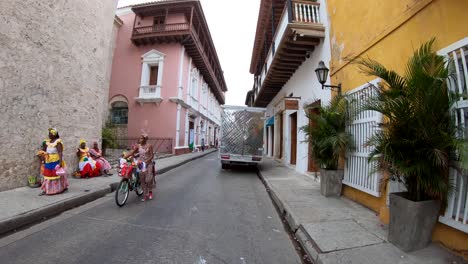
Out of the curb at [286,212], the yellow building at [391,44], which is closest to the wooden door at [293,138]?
the yellow building at [391,44]

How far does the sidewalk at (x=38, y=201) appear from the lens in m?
4.06

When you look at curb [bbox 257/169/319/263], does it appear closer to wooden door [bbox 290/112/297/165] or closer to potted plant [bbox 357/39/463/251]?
potted plant [bbox 357/39/463/251]

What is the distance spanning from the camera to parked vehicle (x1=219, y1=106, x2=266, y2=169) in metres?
11.5

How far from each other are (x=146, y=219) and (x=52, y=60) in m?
5.42

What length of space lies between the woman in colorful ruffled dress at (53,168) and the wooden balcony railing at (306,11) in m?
7.53

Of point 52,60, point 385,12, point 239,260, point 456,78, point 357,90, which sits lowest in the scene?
point 239,260

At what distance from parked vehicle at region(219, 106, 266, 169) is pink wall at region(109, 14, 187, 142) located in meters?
8.04

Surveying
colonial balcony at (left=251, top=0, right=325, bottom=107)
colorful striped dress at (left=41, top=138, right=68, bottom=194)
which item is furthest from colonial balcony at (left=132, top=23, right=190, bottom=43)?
colorful striped dress at (left=41, top=138, right=68, bottom=194)

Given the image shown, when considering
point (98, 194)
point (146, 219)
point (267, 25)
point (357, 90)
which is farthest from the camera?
point (267, 25)

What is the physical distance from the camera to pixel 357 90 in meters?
5.47

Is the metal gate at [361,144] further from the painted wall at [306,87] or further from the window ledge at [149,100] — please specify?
the window ledge at [149,100]

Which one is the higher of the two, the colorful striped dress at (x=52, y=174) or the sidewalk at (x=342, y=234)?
the colorful striped dress at (x=52, y=174)

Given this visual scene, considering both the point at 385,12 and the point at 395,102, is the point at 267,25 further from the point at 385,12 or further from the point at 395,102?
the point at 395,102

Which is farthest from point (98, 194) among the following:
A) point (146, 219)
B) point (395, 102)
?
point (395, 102)
